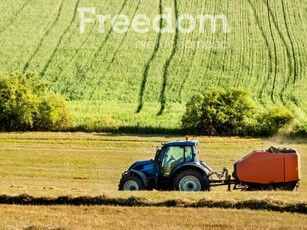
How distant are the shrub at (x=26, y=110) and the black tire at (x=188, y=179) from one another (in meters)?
21.4

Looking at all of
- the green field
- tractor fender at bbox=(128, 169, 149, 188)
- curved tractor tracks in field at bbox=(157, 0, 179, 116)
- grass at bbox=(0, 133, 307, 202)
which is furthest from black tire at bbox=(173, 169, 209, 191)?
curved tractor tracks in field at bbox=(157, 0, 179, 116)

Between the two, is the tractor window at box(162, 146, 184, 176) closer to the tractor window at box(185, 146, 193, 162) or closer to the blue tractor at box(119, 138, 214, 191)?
the blue tractor at box(119, 138, 214, 191)

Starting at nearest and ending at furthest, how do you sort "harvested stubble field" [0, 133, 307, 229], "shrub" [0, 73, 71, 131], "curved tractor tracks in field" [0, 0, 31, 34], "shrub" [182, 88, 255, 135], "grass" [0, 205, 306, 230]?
"grass" [0, 205, 306, 230] < "harvested stubble field" [0, 133, 307, 229] < "shrub" [182, 88, 255, 135] < "shrub" [0, 73, 71, 131] < "curved tractor tracks in field" [0, 0, 31, 34]

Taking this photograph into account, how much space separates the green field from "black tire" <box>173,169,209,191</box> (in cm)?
2286

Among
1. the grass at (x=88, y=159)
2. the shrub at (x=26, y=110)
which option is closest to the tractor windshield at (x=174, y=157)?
the grass at (x=88, y=159)

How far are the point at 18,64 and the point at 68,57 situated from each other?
4.38m

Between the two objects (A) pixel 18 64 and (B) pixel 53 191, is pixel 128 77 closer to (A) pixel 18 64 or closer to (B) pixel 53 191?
(A) pixel 18 64

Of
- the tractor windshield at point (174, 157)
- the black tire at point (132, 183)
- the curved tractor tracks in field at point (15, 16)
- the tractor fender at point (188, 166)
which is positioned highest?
the curved tractor tracks in field at point (15, 16)

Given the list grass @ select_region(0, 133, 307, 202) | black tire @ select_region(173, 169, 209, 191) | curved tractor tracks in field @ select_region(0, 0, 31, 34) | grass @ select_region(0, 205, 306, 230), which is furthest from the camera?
curved tractor tracks in field @ select_region(0, 0, 31, 34)

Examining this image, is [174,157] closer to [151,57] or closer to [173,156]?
[173,156]

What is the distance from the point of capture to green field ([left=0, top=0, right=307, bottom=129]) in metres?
50.4

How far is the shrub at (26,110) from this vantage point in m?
39.5

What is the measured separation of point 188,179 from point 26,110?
22009mm

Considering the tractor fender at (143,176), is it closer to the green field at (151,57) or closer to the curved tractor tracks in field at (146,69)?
the green field at (151,57)
